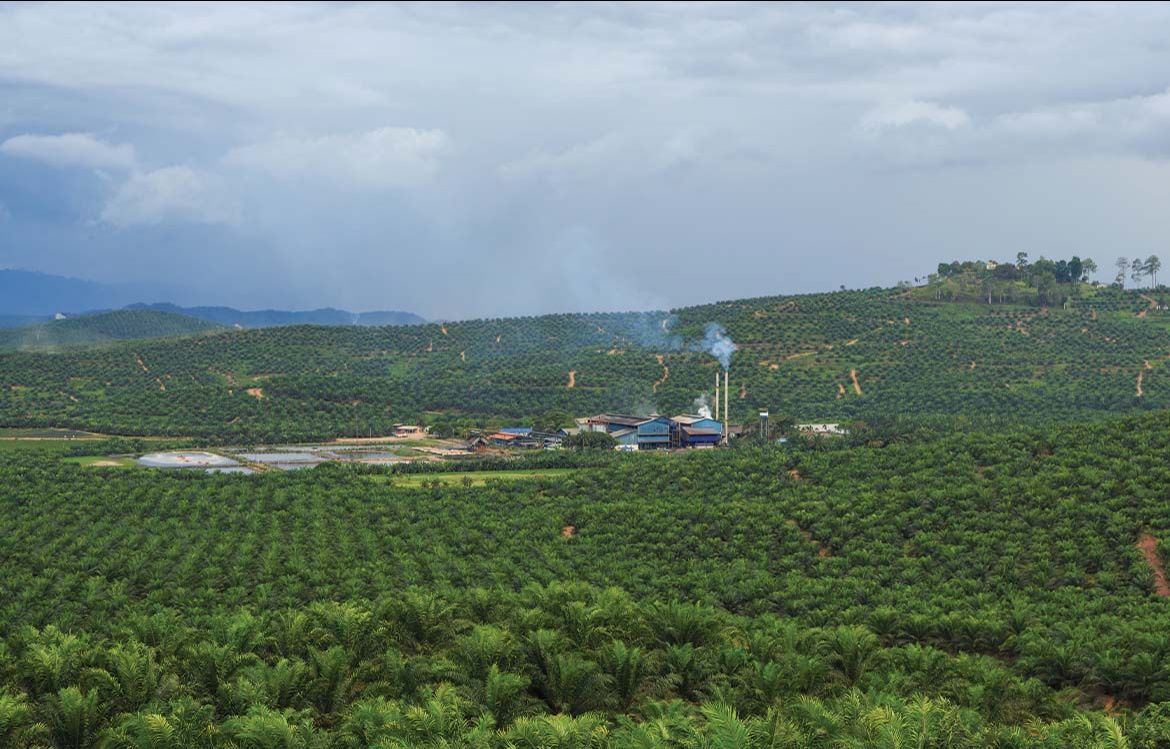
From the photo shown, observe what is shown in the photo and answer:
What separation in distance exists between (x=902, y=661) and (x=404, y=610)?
12619mm

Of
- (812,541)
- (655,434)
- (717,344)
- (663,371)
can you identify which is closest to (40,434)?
(655,434)

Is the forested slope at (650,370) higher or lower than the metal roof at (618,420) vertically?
higher

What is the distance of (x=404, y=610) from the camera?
28875mm

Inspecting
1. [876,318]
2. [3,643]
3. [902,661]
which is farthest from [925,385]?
[3,643]

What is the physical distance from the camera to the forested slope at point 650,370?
95.4 m

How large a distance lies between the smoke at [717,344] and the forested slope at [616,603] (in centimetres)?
4738

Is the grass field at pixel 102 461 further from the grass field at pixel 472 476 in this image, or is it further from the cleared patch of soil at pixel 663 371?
the cleared patch of soil at pixel 663 371

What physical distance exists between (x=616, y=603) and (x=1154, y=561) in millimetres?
19455

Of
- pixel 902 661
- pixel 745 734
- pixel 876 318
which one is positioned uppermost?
pixel 876 318

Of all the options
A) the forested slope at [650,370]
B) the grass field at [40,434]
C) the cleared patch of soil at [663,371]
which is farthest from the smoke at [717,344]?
the grass field at [40,434]

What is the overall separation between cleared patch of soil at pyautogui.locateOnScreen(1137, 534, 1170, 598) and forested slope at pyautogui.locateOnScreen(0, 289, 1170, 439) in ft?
151

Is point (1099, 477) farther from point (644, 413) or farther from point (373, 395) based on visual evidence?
point (373, 395)

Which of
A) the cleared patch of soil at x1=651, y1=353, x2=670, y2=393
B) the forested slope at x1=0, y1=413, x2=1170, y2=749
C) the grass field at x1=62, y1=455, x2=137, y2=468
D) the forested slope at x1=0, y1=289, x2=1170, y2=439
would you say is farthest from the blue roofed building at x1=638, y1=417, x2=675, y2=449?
the grass field at x1=62, y1=455, x2=137, y2=468

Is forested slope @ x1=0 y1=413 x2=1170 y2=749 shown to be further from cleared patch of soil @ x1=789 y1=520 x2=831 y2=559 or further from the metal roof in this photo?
the metal roof
